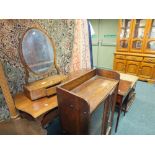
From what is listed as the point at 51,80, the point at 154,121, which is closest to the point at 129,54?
the point at 154,121

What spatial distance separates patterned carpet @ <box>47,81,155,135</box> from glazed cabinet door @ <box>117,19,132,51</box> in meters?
1.43

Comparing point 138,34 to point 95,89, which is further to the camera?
point 138,34

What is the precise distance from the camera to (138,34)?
327cm

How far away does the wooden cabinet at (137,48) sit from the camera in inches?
122

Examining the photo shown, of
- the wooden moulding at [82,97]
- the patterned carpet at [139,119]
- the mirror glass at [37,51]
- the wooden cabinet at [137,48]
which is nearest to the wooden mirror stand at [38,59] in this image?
the mirror glass at [37,51]

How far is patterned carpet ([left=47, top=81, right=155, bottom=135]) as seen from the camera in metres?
1.74

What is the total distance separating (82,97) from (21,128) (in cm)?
55

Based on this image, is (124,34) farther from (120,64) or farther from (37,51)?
(37,51)

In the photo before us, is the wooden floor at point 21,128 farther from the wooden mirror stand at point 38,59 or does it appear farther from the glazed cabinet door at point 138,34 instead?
the glazed cabinet door at point 138,34

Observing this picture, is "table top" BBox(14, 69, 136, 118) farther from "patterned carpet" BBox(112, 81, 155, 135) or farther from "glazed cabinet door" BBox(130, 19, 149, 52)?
"glazed cabinet door" BBox(130, 19, 149, 52)

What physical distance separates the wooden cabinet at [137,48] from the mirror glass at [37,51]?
261cm

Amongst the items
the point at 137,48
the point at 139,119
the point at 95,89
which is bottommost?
the point at 139,119

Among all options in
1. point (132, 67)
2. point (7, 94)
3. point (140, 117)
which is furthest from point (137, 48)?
point (7, 94)
